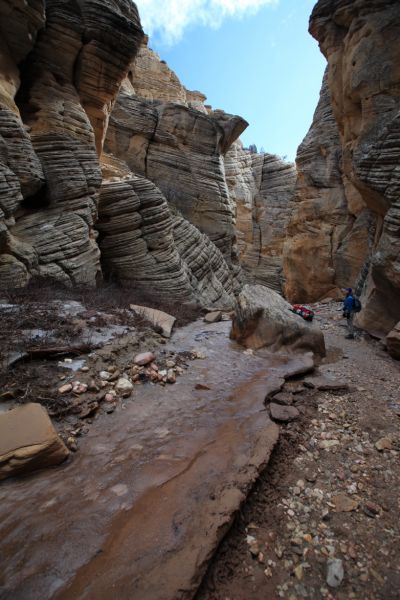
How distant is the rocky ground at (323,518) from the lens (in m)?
2.12

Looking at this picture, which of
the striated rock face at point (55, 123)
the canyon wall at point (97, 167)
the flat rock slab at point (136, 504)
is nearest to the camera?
the flat rock slab at point (136, 504)

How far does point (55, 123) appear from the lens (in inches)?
454

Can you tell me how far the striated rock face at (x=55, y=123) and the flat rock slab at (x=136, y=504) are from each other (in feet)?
23.3

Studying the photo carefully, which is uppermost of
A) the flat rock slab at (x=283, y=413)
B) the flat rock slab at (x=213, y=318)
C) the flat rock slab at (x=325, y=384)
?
the flat rock slab at (x=283, y=413)

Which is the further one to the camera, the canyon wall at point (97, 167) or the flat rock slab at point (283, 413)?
the canyon wall at point (97, 167)

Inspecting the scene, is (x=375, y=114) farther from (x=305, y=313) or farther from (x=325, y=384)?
(x=325, y=384)

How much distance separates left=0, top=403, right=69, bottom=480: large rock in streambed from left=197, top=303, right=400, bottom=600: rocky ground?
1.95 m

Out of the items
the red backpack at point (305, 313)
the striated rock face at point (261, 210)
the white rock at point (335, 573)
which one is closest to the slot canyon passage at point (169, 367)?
the white rock at point (335, 573)

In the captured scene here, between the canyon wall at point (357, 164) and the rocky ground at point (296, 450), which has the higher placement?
the canyon wall at point (357, 164)

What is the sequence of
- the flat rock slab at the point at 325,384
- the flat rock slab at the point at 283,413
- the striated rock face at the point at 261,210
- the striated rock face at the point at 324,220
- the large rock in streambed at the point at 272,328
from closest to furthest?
1. the flat rock slab at the point at 283,413
2. the flat rock slab at the point at 325,384
3. the large rock in streambed at the point at 272,328
4. the striated rock face at the point at 324,220
5. the striated rock face at the point at 261,210

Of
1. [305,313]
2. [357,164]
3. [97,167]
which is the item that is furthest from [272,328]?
[97,167]

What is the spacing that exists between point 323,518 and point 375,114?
11.8 m

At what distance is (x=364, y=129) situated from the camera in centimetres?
1005

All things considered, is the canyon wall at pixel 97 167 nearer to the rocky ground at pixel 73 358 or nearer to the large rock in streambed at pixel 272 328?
the rocky ground at pixel 73 358
